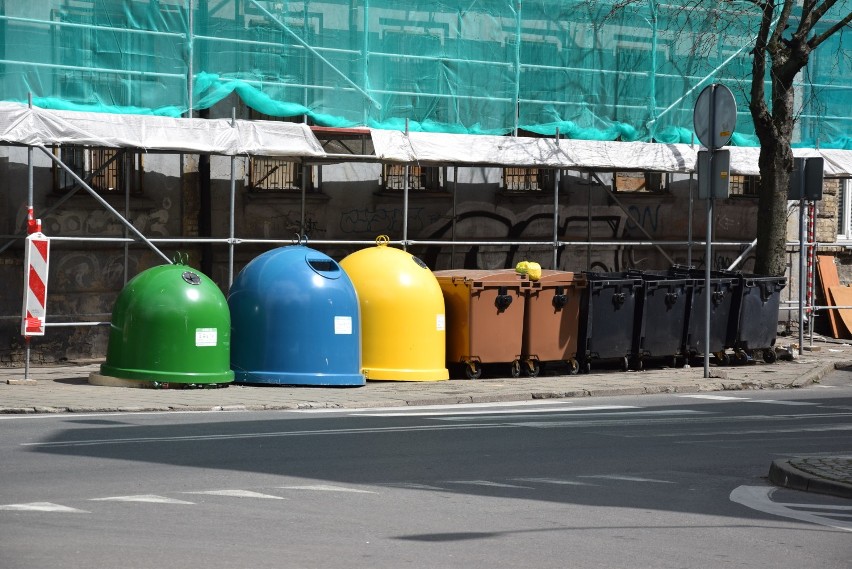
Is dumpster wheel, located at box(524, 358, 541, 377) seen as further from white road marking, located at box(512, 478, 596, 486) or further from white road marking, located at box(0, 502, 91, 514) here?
white road marking, located at box(0, 502, 91, 514)

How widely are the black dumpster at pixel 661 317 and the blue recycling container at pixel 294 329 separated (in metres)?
4.84

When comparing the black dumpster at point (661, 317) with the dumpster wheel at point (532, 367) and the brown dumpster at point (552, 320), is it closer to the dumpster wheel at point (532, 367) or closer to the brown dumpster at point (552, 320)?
the brown dumpster at point (552, 320)

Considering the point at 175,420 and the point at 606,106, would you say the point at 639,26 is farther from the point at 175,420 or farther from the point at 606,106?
the point at 175,420

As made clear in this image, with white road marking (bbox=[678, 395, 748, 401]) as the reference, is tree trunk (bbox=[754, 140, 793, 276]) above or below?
above

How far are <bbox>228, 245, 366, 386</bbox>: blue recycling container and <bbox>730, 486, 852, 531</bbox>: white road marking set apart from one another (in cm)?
749

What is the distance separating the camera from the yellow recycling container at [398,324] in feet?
59.4

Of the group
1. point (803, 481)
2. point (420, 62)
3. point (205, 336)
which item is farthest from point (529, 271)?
point (803, 481)

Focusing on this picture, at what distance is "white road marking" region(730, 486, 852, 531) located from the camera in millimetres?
9133

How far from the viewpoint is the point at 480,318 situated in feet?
62.1

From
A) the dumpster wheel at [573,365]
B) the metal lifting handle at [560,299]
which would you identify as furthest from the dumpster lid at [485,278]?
the dumpster wheel at [573,365]

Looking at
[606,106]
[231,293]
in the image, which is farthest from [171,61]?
[606,106]

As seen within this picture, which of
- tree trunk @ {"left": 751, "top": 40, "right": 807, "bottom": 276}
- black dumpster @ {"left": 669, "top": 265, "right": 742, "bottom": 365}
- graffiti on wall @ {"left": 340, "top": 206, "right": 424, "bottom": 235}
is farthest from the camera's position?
graffiti on wall @ {"left": 340, "top": 206, "right": 424, "bottom": 235}

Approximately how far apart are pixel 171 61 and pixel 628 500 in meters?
12.1

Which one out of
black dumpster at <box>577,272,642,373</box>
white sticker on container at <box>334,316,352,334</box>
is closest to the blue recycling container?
white sticker on container at <box>334,316,352,334</box>
